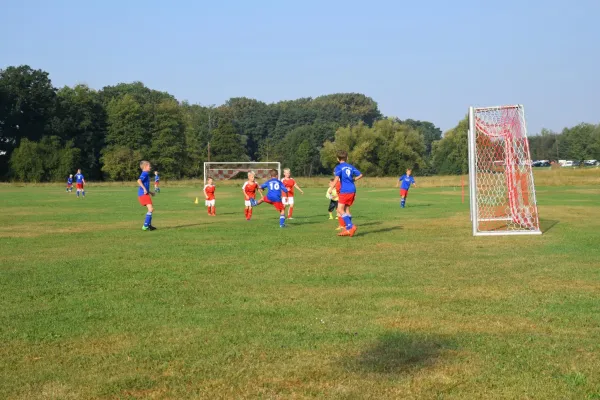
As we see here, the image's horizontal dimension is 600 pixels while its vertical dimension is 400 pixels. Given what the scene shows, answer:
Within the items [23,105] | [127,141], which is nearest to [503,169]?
[127,141]

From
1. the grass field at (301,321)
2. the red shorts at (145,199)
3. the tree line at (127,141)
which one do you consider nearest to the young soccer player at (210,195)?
the red shorts at (145,199)

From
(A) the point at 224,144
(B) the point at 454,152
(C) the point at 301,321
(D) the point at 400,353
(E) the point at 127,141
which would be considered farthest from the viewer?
(A) the point at 224,144

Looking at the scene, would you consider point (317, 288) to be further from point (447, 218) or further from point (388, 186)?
point (388, 186)

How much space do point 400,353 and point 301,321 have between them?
158cm

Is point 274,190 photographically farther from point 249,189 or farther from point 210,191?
point 210,191

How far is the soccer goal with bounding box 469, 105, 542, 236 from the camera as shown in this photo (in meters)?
18.8

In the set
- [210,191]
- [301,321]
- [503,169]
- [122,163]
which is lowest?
[301,321]

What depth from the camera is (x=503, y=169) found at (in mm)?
21078

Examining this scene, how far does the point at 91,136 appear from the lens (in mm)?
94500

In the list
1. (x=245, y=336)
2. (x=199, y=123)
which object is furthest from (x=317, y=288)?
(x=199, y=123)

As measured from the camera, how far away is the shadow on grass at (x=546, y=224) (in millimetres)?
19042

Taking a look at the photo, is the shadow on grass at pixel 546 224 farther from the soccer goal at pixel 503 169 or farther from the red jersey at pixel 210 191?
the red jersey at pixel 210 191

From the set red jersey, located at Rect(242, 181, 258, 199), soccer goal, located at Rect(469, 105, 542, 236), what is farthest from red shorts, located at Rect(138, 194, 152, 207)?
soccer goal, located at Rect(469, 105, 542, 236)

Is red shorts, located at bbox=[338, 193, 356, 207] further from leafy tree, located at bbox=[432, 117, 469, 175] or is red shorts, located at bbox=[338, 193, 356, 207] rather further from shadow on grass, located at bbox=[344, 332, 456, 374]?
leafy tree, located at bbox=[432, 117, 469, 175]
